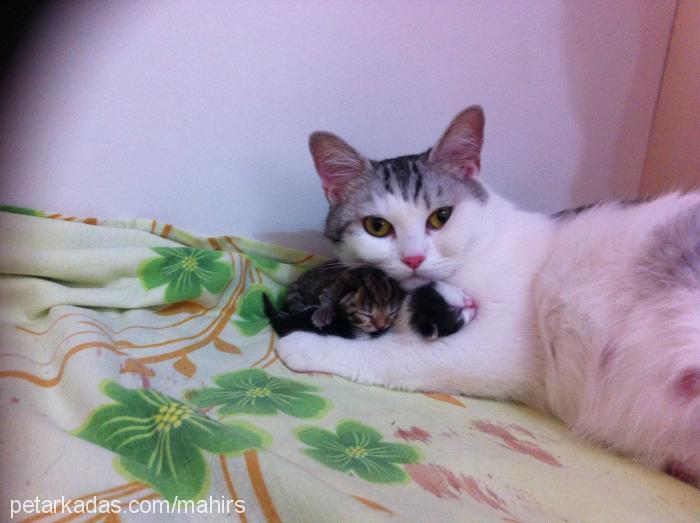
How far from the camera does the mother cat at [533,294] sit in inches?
33.7

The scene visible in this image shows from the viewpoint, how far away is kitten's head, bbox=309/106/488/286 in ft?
3.66

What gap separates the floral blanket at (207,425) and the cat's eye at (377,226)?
38cm

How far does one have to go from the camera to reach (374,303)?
3.89ft

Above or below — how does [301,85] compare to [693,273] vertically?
above

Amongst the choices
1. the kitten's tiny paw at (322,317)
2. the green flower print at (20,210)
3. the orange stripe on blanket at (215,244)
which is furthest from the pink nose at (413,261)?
the green flower print at (20,210)

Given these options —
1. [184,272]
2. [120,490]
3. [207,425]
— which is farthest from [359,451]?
[184,272]

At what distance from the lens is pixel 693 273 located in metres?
0.87

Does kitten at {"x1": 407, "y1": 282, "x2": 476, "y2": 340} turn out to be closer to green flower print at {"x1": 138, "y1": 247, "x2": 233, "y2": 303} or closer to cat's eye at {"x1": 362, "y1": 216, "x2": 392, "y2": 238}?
cat's eye at {"x1": 362, "y1": 216, "x2": 392, "y2": 238}

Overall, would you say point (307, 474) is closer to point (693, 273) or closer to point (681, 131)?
point (693, 273)

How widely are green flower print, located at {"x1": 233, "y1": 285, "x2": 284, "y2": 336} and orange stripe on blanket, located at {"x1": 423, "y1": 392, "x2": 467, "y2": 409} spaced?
1.62ft

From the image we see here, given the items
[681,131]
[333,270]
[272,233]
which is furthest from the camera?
[681,131]

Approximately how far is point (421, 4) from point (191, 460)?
1385mm

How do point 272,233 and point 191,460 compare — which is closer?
point 191,460

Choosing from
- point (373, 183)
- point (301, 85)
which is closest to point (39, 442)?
point (373, 183)
